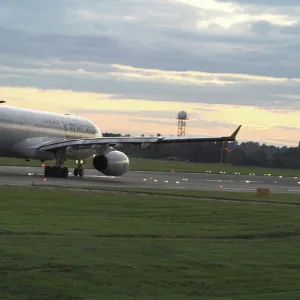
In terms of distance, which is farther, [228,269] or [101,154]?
[101,154]

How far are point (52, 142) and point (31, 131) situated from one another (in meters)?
1.59

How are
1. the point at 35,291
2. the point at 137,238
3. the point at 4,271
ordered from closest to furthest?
the point at 35,291
the point at 4,271
the point at 137,238

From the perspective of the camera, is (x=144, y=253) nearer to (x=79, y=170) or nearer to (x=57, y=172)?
(x=57, y=172)

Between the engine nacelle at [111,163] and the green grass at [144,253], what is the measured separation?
23.4 meters

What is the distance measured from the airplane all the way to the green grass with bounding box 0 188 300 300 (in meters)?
22.4

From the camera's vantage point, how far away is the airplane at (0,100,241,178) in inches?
1930

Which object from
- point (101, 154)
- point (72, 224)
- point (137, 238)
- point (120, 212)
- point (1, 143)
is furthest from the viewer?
point (101, 154)

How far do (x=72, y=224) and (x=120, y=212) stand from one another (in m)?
4.66

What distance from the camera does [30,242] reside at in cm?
1655

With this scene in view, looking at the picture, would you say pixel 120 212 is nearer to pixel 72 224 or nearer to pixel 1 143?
pixel 72 224

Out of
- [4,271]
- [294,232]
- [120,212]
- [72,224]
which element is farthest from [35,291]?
[120,212]

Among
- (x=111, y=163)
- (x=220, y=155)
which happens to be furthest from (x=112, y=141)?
(x=220, y=155)

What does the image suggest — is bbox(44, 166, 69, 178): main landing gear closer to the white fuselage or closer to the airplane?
the airplane

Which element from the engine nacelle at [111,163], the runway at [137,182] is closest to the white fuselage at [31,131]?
the runway at [137,182]
